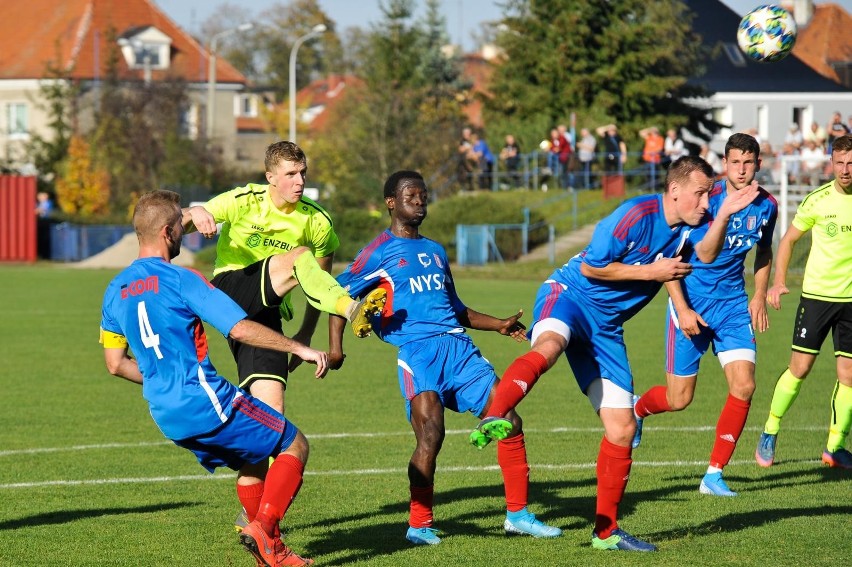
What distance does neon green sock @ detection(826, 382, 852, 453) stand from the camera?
9555mm

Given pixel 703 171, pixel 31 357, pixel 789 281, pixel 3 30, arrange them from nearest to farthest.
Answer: pixel 703 171
pixel 31 357
pixel 789 281
pixel 3 30

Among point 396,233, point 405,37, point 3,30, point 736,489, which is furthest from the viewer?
point 3,30

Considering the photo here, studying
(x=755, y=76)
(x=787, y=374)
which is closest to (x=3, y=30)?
(x=755, y=76)

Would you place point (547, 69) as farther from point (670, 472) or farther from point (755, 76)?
point (670, 472)

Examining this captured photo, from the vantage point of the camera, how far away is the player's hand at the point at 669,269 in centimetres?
682

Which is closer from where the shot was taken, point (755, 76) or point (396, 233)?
point (396, 233)

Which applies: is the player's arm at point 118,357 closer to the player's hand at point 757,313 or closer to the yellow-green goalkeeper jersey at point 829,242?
→ the player's hand at point 757,313

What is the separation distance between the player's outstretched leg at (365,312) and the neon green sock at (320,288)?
0.25 feet

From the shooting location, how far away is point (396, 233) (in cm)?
750

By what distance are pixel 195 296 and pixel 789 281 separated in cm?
2277

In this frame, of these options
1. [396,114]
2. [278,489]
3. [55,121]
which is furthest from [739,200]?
[55,121]

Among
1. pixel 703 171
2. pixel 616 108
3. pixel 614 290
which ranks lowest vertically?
pixel 614 290

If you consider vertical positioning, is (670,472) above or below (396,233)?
below

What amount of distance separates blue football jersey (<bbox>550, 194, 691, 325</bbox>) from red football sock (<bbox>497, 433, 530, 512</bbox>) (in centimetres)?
91
